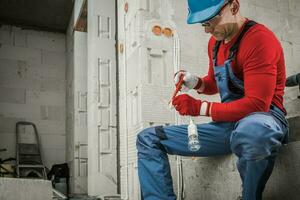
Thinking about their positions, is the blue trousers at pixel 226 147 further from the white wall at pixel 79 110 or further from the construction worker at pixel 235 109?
the white wall at pixel 79 110

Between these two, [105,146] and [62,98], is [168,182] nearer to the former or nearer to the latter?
[105,146]

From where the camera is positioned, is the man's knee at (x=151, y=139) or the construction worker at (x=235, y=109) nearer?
the construction worker at (x=235, y=109)

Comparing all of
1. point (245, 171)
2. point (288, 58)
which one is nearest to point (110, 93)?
point (288, 58)

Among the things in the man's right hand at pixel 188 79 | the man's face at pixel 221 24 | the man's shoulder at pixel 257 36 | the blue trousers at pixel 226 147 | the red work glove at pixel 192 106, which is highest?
the man's face at pixel 221 24

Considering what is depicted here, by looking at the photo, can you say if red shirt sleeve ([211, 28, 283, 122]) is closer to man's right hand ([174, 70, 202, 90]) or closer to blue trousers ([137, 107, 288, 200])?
blue trousers ([137, 107, 288, 200])

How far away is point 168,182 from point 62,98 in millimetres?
4697

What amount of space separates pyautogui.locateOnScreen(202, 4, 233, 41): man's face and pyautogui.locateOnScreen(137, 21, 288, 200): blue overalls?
71 millimetres

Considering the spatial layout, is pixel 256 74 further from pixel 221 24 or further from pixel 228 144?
pixel 228 144

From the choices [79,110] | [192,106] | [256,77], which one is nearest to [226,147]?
[192,106]

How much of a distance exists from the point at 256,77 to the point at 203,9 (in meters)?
0.39

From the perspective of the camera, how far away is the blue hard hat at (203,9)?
1520 millimetres

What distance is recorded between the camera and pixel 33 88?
19.3 ft

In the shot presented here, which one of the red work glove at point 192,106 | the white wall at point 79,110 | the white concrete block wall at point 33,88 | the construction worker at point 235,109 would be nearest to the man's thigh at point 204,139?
the construction worker at point 235,109

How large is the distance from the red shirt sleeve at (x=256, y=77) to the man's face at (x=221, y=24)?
0.34 feet
